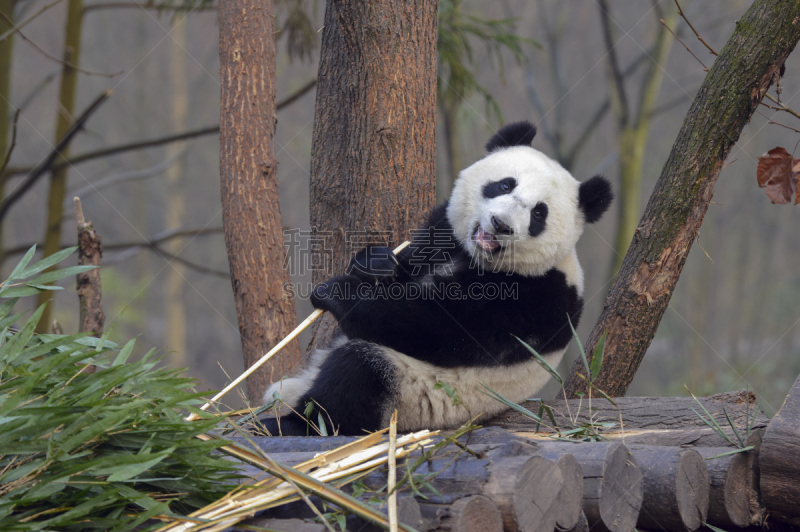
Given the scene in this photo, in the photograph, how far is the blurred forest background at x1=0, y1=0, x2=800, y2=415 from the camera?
36.2ft

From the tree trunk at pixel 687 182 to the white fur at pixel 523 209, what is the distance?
1.72ft

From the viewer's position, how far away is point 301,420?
276 centimetres

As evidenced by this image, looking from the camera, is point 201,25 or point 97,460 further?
point 201,25

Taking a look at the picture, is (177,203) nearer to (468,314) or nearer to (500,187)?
(500,187)

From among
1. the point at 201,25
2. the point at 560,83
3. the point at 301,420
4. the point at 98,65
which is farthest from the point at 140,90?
the point at 301,420

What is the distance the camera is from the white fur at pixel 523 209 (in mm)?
2734

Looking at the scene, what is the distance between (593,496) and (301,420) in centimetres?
143

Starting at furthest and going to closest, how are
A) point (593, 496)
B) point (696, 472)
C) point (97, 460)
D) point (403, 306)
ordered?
point (403, 306) → point (696, 472) → point (593, 496) → point (97, 460)

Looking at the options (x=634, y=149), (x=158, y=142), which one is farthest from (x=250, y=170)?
(x=634, y=149)

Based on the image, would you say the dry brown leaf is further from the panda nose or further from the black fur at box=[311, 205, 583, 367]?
the panda nose

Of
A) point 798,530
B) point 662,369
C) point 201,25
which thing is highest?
point 201,25

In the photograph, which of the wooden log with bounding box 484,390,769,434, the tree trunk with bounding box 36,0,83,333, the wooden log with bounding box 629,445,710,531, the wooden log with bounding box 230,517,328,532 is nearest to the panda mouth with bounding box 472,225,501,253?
the wooden log with bounding box 484,390,769,434

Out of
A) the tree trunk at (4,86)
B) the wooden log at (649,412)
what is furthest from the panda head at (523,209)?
the tree trunk at (4,86)

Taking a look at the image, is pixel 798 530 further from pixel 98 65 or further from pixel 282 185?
pixel 98 65
